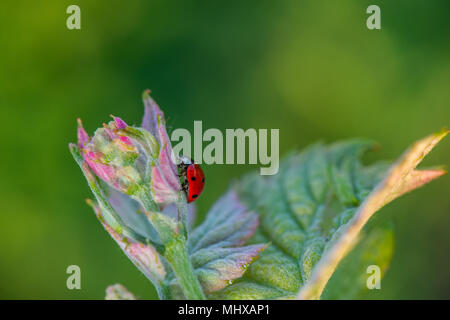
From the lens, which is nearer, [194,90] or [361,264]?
[361,264]

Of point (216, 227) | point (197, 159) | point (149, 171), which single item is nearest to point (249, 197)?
point (197, 159)

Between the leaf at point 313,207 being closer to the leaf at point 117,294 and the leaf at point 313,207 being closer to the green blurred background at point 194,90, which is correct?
the leaf at point 117,294

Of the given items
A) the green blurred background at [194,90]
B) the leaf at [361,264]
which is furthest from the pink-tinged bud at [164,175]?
the green blurred background at [194,90]

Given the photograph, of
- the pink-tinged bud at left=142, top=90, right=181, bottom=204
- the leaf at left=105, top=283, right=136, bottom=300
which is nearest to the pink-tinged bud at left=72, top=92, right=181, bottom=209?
the pink-tinged bud at left=142, top=90, right=181, bottom=204

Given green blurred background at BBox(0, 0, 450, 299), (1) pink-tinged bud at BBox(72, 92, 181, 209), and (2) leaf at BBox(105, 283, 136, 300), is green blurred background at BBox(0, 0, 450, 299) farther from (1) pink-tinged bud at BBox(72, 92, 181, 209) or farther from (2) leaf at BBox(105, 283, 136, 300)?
(1) pink-tinged bud at BBox(72, 92, 181, 209)

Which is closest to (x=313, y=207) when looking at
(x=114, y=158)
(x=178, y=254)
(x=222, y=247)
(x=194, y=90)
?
(x=222, y=247)

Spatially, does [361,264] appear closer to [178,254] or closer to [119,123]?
[178,254]
